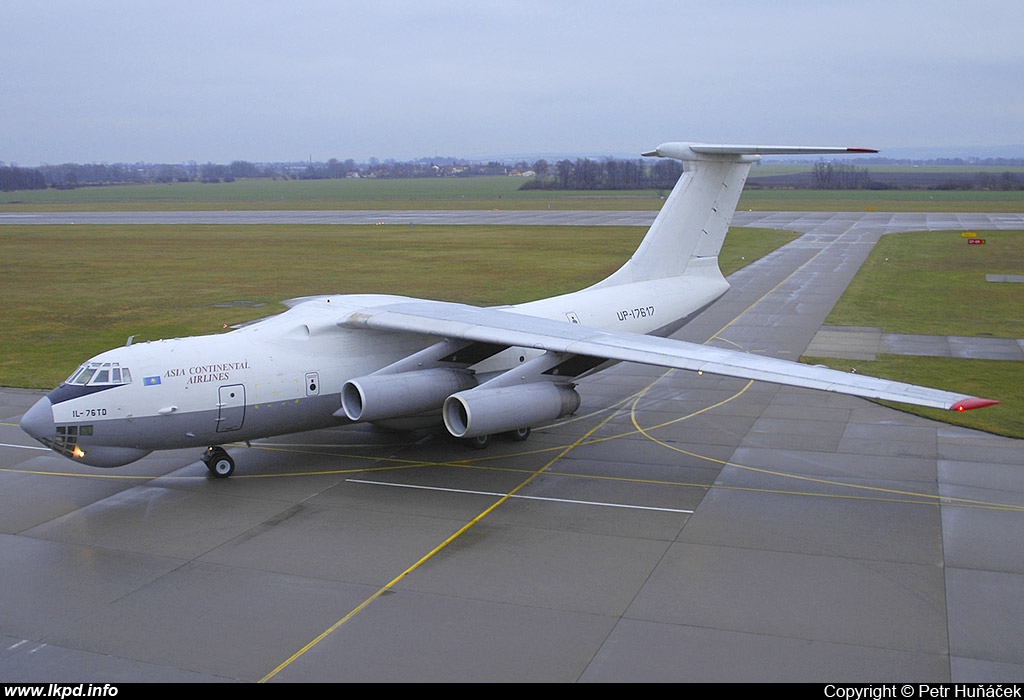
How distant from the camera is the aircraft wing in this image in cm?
1233

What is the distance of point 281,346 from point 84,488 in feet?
14.5

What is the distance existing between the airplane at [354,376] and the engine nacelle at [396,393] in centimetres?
2

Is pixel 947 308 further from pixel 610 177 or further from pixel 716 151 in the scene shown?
pixel 610 177

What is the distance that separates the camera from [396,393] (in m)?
15.9

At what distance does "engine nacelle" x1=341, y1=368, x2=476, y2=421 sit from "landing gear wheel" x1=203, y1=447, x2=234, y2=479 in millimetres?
2481

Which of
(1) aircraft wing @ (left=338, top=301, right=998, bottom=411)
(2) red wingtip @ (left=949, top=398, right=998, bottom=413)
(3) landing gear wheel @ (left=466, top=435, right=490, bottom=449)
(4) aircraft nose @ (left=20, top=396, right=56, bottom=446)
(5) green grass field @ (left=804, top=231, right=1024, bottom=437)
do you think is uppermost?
(1) aircraft wing @ (left=338, top=301, right=998, bottom=411)

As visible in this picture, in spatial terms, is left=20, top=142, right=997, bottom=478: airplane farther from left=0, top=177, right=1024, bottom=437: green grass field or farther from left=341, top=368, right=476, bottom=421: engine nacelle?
left=0, top=177, right=1024, bottom=437: green grass field

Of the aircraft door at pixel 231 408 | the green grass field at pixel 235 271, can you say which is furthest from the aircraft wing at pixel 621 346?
the green grass field at pixel 235 271

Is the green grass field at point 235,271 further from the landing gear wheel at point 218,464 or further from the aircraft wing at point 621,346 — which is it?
the aircraft wing at point 621,346

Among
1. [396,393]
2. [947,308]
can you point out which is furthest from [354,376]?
[947,308]

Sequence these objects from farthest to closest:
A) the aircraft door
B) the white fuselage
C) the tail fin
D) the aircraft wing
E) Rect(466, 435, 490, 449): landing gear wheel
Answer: the tail fin < Rect(466, 435, 490, 449): landing gear wheel < the aircraft door < the white fuselage < the aircraft wing

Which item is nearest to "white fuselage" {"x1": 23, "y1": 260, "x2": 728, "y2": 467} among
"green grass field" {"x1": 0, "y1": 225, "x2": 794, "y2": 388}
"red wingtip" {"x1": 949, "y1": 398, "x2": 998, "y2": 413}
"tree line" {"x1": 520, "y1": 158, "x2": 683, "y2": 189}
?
"red wingtip" {"x1": 949, "y1": 398, "x2": 998, "y2": 413}

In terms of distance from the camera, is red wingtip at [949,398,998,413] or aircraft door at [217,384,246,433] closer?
red wingtip at [949,398,998,413]

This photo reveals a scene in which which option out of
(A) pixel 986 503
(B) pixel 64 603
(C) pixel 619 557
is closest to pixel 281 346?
(B) pixel 64 603
